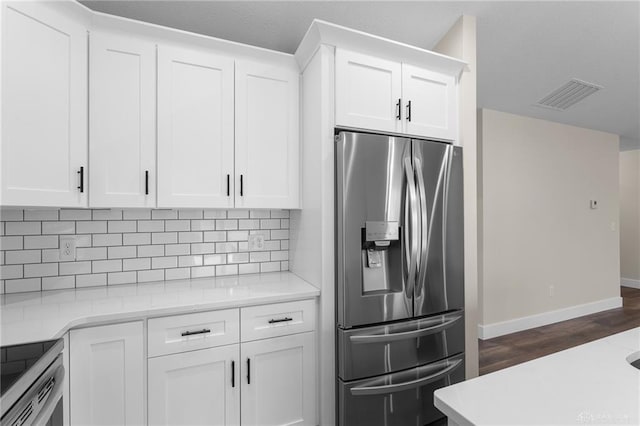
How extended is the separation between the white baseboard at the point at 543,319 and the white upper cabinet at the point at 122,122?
11.6 feet

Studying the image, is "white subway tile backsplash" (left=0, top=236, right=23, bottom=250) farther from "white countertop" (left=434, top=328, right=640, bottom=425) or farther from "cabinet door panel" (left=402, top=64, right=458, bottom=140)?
"cabinet door panel" (left=402, top=64, right=458, bottom=140)

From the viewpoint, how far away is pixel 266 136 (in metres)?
2.01

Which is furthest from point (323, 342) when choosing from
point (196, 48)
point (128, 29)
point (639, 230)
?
point (639, 230)

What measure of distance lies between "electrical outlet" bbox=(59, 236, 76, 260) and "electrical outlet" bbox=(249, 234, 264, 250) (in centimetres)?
104

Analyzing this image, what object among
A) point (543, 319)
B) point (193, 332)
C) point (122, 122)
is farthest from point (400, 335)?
point (543, 319)

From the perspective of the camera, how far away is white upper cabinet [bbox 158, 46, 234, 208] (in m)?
1.77

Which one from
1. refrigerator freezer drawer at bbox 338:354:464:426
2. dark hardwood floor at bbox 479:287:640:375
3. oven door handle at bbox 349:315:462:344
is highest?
oven door handle at bbox 349:315:462:344

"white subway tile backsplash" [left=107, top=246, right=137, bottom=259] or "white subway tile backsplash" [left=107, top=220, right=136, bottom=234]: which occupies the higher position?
"white subway tile backsplash" [left=107, top=220, right=136, bottom=234]

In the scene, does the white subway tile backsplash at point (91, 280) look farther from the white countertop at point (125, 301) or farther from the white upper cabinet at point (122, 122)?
the white upper cabinet at point (122, 122)

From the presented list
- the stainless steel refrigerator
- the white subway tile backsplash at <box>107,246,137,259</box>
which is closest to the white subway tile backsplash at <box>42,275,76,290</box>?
the white subway tile backsplash at <box>107,246,137,259</box>

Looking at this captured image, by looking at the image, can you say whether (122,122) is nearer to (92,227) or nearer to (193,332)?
(92,227)

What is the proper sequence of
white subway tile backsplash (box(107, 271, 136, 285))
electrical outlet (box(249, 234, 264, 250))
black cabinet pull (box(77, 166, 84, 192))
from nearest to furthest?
1. black cabinet pull (box(77, 166, 84, 192))
2. white subway tile backsplash (box(107, 271, 136, 285))
3. electrical outlet (box(249, 234, 264, 250))

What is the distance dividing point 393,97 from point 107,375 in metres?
2.09

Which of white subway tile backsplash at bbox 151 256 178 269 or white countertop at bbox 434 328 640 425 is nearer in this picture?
white countertop at bbox 434 328 640 425
